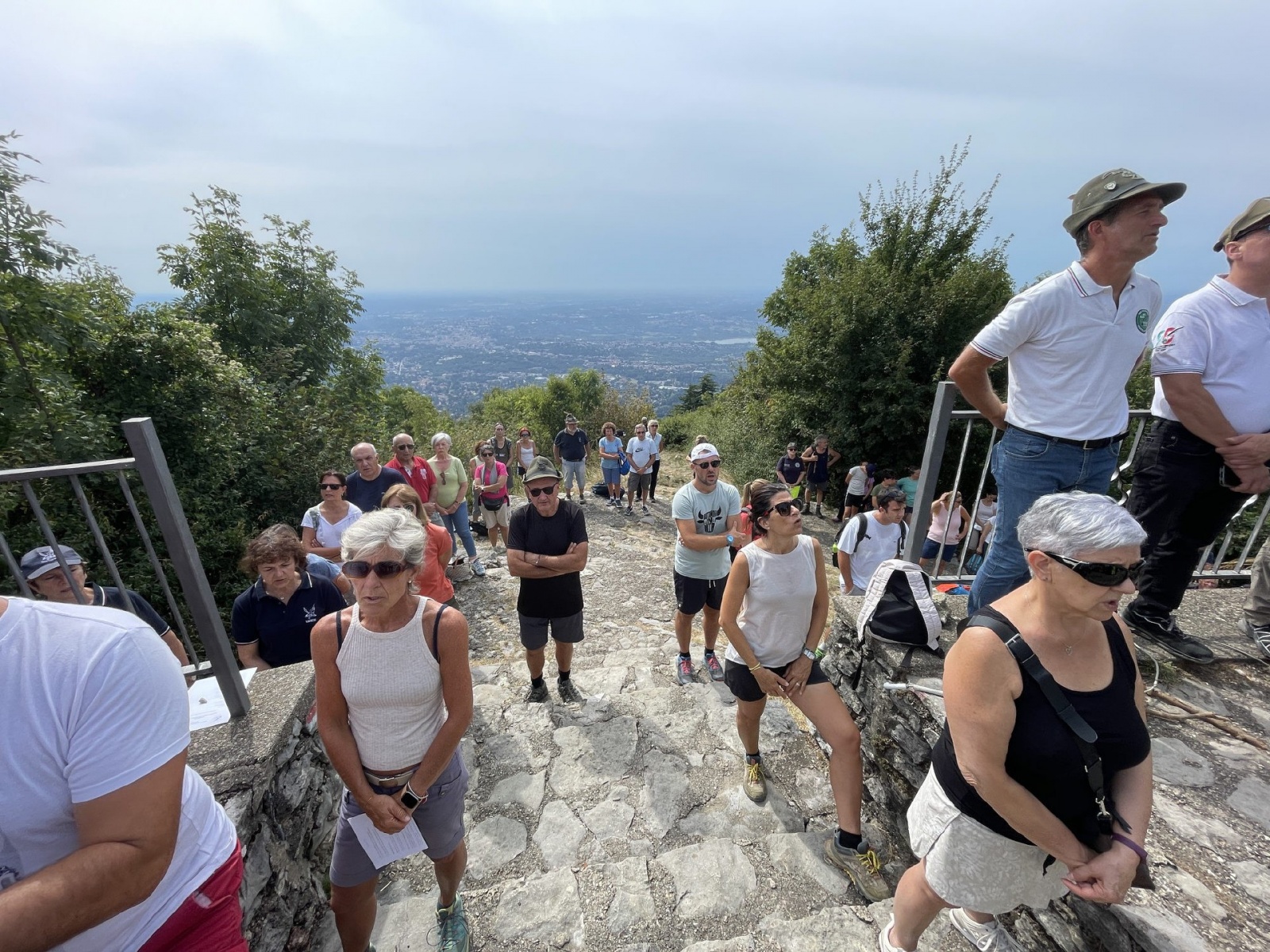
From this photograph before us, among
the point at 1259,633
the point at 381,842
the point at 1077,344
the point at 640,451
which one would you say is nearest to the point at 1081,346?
the point at 1077,344

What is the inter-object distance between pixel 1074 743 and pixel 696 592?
2.99 m

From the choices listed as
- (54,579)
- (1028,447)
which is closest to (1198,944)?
(1028,447)

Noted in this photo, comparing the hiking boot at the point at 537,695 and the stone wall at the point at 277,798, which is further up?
the stone wall at the point at 277,798

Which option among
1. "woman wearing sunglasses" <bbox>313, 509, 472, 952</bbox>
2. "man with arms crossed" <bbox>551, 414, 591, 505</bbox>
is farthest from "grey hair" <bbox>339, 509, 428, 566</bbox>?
"man with arms crossed" <bbox>551, 414, 591, 505</bbox>

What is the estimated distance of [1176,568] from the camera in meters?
2.92

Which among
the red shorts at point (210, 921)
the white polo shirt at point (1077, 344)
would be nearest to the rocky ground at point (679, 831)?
the red shorts at point (210, 921)

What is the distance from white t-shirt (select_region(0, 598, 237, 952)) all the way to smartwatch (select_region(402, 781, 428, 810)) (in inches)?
47.5

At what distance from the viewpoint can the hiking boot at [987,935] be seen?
6.68ft

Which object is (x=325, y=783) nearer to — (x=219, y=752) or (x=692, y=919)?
(x=219, y=752)

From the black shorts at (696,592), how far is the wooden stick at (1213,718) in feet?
8.37

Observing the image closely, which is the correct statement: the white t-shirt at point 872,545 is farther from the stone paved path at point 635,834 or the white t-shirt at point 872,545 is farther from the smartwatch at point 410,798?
the smartwatch at point 410,798

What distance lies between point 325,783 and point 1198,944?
3530 millimetres

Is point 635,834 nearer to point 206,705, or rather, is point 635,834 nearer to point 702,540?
point 702,540

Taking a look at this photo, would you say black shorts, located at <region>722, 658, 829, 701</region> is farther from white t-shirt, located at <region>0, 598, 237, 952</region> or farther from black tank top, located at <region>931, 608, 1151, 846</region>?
white t-shirt, located at <region>0, 598, 237, 952</region>
